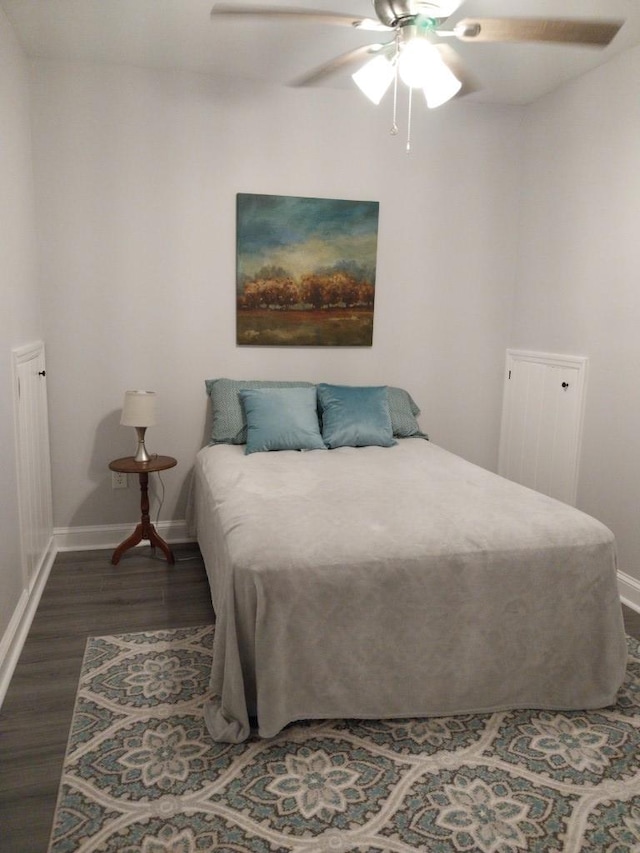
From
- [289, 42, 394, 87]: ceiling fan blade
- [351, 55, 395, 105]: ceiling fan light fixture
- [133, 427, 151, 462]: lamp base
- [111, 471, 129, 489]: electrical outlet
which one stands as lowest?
[111, 471, 129, 489]: electrical outlet

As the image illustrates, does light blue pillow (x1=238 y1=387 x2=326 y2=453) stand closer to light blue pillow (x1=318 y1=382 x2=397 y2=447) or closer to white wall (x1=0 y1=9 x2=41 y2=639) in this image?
light blue pillow (x1=318 y1=382 x2=397 y2=447)

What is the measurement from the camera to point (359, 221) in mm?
3785

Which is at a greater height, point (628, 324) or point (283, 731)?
point (628, 324)

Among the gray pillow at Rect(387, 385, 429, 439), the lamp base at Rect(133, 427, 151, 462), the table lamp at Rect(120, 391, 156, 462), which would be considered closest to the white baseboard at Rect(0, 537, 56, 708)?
the lamp base at Rect(133, 427, 151, 462)

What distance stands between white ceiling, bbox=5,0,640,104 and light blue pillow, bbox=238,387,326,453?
1704 mm

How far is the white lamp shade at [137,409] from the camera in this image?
3297 mm

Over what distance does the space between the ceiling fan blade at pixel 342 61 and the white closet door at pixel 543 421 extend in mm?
1894

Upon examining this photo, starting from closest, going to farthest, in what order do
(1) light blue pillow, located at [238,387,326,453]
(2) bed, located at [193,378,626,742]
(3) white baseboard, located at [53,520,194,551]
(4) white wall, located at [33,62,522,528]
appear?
(2) bed, located at [193,378,626,742] < (1) light blue pillow, located at [238,387,326,453] < (4) white wall, located at [33,62,522,528] < (3) white baseboard, located at [53,520,194,551]

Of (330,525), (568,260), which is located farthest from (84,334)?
(568,260)

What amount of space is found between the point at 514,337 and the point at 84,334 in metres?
2.63

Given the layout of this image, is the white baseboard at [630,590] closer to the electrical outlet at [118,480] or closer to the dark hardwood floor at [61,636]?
the dark hardwood floor at [61,636]

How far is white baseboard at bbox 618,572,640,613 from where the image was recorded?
9.93ft

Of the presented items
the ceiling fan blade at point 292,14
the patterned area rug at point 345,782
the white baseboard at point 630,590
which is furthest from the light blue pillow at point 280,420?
the ceiling fan blade at point 292,14

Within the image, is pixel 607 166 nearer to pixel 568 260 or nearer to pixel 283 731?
pixel 568 260
